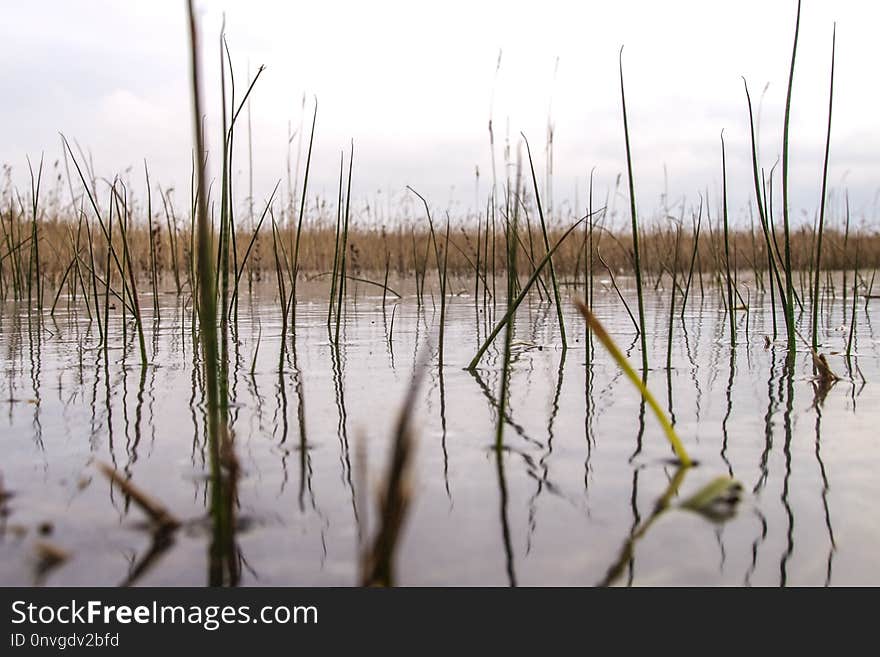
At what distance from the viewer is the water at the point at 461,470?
2.73 ft

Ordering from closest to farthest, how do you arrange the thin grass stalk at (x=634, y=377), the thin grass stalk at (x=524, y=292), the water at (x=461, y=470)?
the water at (x=461, y=470) < the thin grass stalk at (x=634, y=377) < the thin grass stalk at (x=524, y=292)

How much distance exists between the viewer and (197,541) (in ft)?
2.91

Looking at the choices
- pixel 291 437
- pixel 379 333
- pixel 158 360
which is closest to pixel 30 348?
pixel 158 360

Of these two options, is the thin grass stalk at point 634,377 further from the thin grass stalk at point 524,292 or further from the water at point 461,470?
the thin grass stalk at point 524,292

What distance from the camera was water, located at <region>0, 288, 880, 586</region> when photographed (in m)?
0.83

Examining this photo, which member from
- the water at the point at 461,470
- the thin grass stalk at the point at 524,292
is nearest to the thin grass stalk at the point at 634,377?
the water at the point at 461,470

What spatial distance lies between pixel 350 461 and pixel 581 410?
539mm

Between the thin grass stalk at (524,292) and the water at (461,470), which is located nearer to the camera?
the water at (461,470)

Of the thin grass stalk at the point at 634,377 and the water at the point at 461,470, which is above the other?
the thin grass stalk at the point at 634,377

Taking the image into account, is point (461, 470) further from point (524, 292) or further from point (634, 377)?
point (524, 292)

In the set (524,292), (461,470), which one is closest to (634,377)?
(461,470)

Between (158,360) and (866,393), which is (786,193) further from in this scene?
(158,360)

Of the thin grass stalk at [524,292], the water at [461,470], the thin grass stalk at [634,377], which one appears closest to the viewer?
the water at [461,470]
